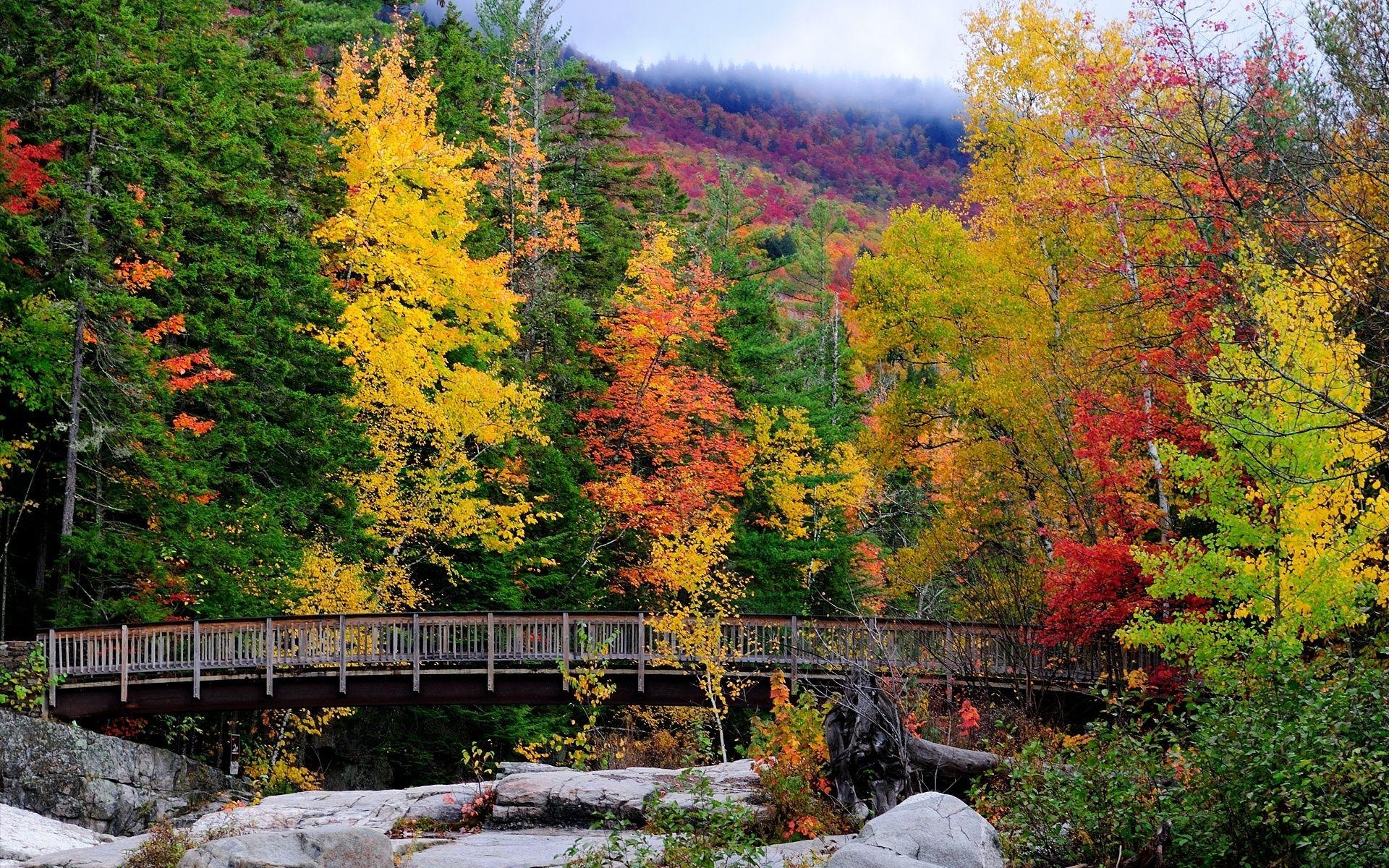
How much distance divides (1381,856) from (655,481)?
78.7 ft

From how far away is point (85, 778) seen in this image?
1756 cm

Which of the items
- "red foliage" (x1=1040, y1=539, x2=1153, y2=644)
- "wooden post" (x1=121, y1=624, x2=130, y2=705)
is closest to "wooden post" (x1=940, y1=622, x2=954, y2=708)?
"red foliage" (x1=1040, y1=539, x2=1153, y2=644)

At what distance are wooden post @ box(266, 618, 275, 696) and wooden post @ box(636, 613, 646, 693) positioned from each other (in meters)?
5.71

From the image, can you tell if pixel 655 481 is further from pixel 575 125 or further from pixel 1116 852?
pixel 1116 852

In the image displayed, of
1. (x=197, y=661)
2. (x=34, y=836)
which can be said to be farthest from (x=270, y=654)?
(x=34, y=836)

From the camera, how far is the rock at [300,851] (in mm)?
9922

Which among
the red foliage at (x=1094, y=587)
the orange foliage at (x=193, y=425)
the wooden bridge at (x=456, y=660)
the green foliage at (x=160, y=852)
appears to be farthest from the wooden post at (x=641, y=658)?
the green foliage at (x=160, y=852)

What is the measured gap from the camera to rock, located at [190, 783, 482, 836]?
1426 cm

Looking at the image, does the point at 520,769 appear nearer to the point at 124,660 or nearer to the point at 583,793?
the point at 583,793

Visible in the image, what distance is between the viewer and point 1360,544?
12758 millimetres

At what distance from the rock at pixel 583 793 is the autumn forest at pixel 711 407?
2.16ft

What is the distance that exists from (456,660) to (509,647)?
100cm

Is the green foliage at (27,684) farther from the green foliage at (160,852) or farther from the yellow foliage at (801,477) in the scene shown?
the yellow foliage at (801,477)

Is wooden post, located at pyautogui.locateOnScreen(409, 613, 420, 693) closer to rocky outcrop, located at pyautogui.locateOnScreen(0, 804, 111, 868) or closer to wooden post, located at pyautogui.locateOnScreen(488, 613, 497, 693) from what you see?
wooden post, located at pyautogui.locateOnScreen(488, 613, 497, 693)
